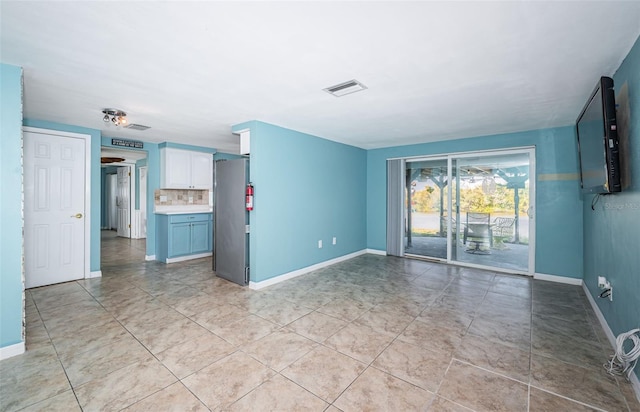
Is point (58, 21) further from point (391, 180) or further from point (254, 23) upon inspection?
point (391, 180)

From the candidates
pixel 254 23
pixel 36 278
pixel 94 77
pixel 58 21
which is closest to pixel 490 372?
pixel 254 23

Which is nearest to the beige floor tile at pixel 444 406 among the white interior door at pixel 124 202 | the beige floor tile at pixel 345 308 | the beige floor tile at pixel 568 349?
the beige floor tile at pixel 568 349

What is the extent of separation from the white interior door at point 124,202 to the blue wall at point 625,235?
1063cm

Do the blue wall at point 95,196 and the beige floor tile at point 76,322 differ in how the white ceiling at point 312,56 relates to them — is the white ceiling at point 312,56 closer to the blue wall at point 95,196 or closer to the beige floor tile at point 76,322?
the blue wall at point 95,196

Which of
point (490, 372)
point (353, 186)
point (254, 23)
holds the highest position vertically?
point (254, 23)

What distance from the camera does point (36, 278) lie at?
13.0 ft

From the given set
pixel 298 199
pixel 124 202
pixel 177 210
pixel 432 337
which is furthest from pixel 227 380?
pixel 124 202

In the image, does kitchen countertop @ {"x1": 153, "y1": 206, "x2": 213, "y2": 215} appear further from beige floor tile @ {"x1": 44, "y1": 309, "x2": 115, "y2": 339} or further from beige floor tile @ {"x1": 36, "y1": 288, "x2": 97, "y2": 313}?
beige floor tile @ {"x1": 44, "y1": 309, "x2": 115, "y2": 339}

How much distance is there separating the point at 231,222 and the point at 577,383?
4119mm

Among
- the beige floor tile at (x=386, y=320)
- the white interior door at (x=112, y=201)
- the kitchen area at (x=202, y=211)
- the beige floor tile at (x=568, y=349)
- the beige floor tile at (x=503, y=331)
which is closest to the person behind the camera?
the beige floor tile at (x=568, y=349)

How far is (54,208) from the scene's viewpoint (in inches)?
160

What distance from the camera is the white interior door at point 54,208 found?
387 cm

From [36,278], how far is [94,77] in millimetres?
3317

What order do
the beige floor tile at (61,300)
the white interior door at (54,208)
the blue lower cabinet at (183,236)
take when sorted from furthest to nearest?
the blue lower cabinet at (183,236) → the white interior door at (54,208) → the beige floor tile at (61,300)
